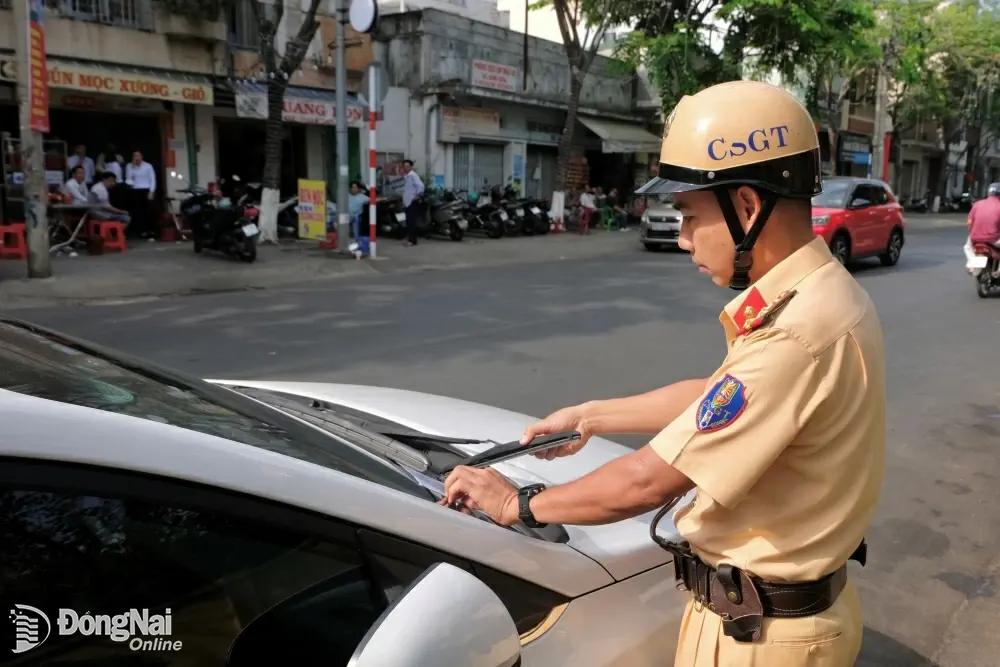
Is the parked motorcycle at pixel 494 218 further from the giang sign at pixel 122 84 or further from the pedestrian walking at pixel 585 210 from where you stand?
the giang sign at pixel 122 84

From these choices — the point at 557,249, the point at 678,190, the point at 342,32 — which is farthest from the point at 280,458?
the point at 557,249

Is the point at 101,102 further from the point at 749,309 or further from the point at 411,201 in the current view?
the point at 749,309

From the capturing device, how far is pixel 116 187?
47.9 ft

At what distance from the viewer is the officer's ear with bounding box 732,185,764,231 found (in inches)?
59.5

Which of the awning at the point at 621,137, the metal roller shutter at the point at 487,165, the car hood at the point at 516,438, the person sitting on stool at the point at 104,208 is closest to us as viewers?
the car hood at the point at 516,438

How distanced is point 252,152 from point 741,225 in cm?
1818

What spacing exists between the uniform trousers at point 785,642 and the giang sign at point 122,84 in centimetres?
1451

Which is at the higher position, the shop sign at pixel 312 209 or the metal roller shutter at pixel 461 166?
the metal roller shutter at pixel 461 166

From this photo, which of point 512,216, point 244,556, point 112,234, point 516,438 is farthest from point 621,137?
Answer: point 244,556

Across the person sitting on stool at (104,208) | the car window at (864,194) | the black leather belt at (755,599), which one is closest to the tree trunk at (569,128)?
the car window at (864,194)

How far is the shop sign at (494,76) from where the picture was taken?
21.4m

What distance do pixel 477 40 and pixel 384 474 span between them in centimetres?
2110

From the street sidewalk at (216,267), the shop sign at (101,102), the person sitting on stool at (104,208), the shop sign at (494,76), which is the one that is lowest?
the street sidewalk at (216,267)

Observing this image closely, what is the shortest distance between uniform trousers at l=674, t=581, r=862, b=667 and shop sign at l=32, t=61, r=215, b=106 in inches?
584
